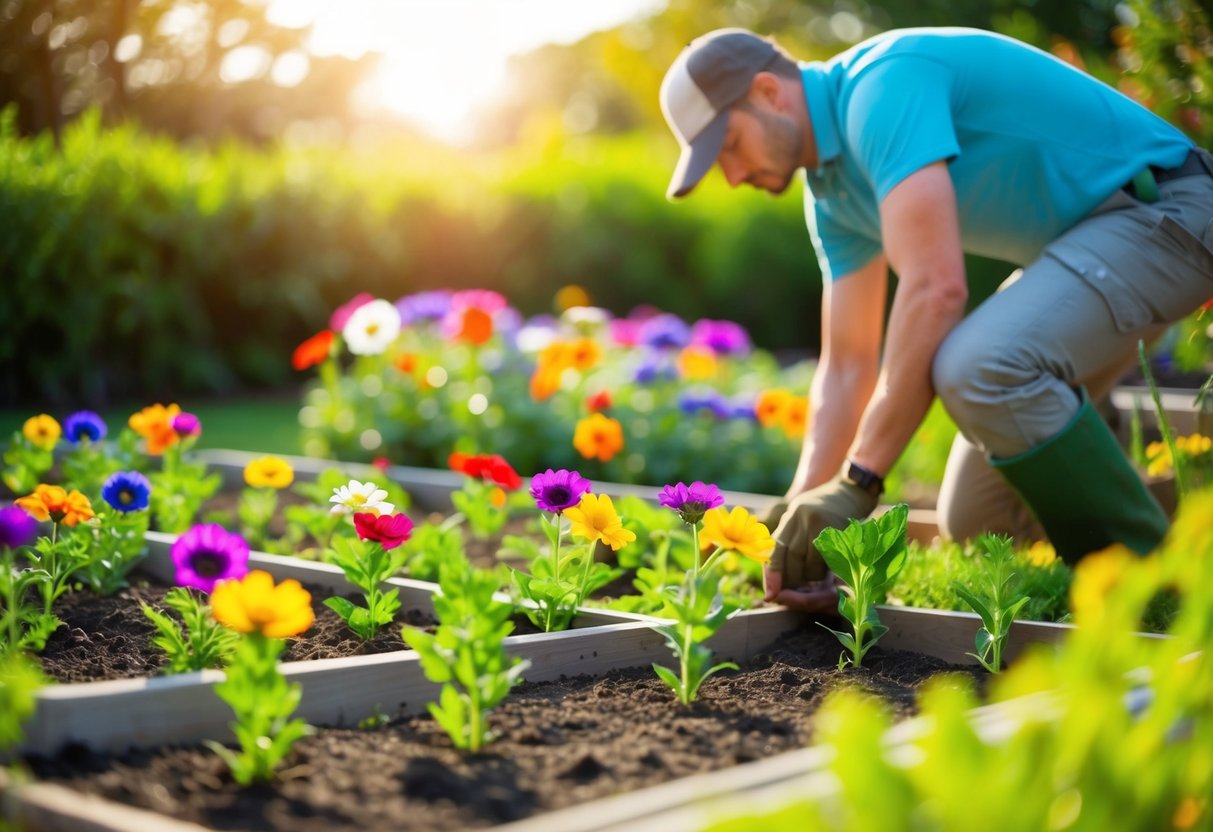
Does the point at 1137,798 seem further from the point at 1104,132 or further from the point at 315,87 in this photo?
the point at 315,87

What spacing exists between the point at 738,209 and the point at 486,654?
8.80 meters

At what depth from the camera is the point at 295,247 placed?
748cm

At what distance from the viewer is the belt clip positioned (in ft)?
8.77

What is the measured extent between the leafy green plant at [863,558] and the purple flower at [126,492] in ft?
4.36

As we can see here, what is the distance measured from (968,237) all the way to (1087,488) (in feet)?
2.42

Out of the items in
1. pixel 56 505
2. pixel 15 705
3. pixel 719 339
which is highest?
pixel 56 505

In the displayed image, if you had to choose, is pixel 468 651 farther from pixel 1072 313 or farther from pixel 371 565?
pixel 1072 313

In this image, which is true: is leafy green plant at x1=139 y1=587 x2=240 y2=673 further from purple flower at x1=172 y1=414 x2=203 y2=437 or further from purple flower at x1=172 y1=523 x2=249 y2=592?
purple flower at x1=172 y1=414 x2=203 y2=437

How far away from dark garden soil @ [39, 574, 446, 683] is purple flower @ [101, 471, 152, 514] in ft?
0.70

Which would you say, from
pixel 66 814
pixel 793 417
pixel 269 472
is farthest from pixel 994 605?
pixel 793 417

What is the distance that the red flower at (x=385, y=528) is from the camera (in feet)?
6.47

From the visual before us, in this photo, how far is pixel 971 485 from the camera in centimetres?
313

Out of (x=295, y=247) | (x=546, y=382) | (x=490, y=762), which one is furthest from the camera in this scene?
(x=295, y=247)

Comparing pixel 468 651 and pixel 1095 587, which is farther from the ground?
pixel 1095 587
